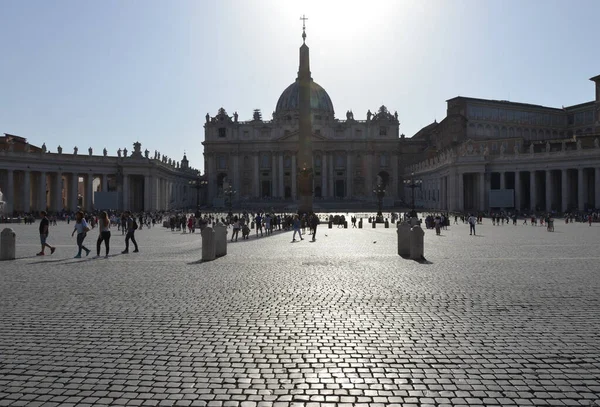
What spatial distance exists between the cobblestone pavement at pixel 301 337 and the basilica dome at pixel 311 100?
4623 inches

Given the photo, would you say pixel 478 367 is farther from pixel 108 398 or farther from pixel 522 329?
pixel 108 398

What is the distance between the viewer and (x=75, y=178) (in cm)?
7531

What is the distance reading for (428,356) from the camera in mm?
7145

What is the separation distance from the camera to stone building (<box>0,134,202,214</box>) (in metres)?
65.6

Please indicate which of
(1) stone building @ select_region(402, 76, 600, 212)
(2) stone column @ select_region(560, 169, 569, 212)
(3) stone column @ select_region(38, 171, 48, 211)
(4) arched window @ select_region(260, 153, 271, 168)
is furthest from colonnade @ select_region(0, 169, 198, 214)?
(2) stone column @ select_region(560, 169, 569, 212)

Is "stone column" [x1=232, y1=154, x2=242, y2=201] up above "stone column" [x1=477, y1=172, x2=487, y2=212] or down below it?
above

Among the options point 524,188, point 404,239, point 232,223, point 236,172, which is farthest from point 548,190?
point 236,172

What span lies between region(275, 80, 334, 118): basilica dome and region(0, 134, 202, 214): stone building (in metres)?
43.5

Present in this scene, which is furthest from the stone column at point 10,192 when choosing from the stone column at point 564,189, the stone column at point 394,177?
the stone column at point 394,177

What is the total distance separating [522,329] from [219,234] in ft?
43.3

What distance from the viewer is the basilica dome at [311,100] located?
13050 cm

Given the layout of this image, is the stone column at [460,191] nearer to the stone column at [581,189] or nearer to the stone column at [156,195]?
the stone column at [581,189]

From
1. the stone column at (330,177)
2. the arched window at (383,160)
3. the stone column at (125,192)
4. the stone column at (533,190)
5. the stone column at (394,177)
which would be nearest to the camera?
the stone column at (533,190)

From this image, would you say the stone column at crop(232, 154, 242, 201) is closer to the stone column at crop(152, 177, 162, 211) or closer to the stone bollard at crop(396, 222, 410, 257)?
the stone column at crop(152, 177, 162, 211)
